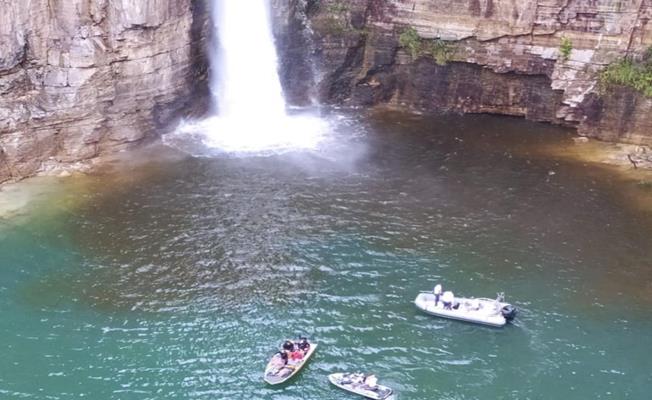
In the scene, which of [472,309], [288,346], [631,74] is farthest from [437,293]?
[631,74]

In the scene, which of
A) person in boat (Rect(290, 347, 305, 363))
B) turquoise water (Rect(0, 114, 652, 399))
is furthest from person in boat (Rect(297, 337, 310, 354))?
turquoise water (Rect(0, 114, 652, 399))

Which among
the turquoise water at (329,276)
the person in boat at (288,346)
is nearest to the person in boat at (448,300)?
the turquoise water at (329,276)

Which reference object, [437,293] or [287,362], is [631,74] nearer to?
[437,293]

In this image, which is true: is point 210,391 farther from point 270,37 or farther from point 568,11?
point 568,11

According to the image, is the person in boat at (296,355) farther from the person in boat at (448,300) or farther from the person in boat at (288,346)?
the person in boat at (448,300)

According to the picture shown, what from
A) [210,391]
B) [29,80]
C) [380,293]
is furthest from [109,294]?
[29,80]

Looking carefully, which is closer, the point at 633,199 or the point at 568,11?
the point at 633,199
